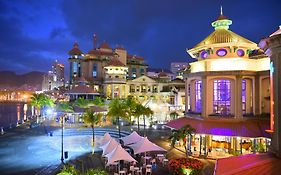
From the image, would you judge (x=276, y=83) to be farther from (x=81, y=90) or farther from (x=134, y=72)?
(x=134, y=72)

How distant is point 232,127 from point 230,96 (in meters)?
3.39

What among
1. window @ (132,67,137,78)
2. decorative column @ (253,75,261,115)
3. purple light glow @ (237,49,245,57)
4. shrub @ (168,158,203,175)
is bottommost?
shrub @ (168,158,203,175)

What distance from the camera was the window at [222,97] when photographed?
2573cm

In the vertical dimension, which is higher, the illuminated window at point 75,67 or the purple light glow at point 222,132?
the illuminated window at point 75,67

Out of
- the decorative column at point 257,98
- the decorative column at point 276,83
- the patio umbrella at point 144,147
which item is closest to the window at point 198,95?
the decorative column at point 257,98

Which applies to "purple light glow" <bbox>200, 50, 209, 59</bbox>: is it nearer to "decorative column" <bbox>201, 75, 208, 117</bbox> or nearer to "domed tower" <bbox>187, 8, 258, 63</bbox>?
"domed tower" <bbox>187, 8, 258, 63</bbox>

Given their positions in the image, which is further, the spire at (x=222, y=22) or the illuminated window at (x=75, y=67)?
the illuminated window at (x=75, y=67)

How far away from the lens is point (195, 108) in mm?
28750

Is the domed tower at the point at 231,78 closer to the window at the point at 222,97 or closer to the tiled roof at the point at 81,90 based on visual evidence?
the window at the point at 222,97

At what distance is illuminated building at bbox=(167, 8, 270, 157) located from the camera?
80.7 ft

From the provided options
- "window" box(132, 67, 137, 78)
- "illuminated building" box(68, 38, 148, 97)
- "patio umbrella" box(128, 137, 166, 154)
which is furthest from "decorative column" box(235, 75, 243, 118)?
"window" box(132, 67, 137, 78)

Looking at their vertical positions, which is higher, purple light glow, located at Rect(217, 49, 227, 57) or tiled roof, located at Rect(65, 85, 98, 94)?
purple light glow, located at Rect(217, 49, 227, 57)

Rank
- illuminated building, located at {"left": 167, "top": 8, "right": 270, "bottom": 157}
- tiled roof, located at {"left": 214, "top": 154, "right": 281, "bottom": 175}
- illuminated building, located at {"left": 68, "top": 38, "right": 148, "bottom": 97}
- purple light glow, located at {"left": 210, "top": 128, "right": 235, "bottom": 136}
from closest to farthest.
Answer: tiled roof, located at {"left": 214, "top": 154, "right": 281, "bottom": 175}
purple light glow, located at {"left": 210, "top": 128, "right": 235, "bottom": 136}
illuminated building, located at {"left": 167, "top": 8, "right": 270, "bottom": 157}
illuminated building, located at {"left": 68, "top": 38, "right": 148, "bottom": 97}

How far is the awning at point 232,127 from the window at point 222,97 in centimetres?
116
